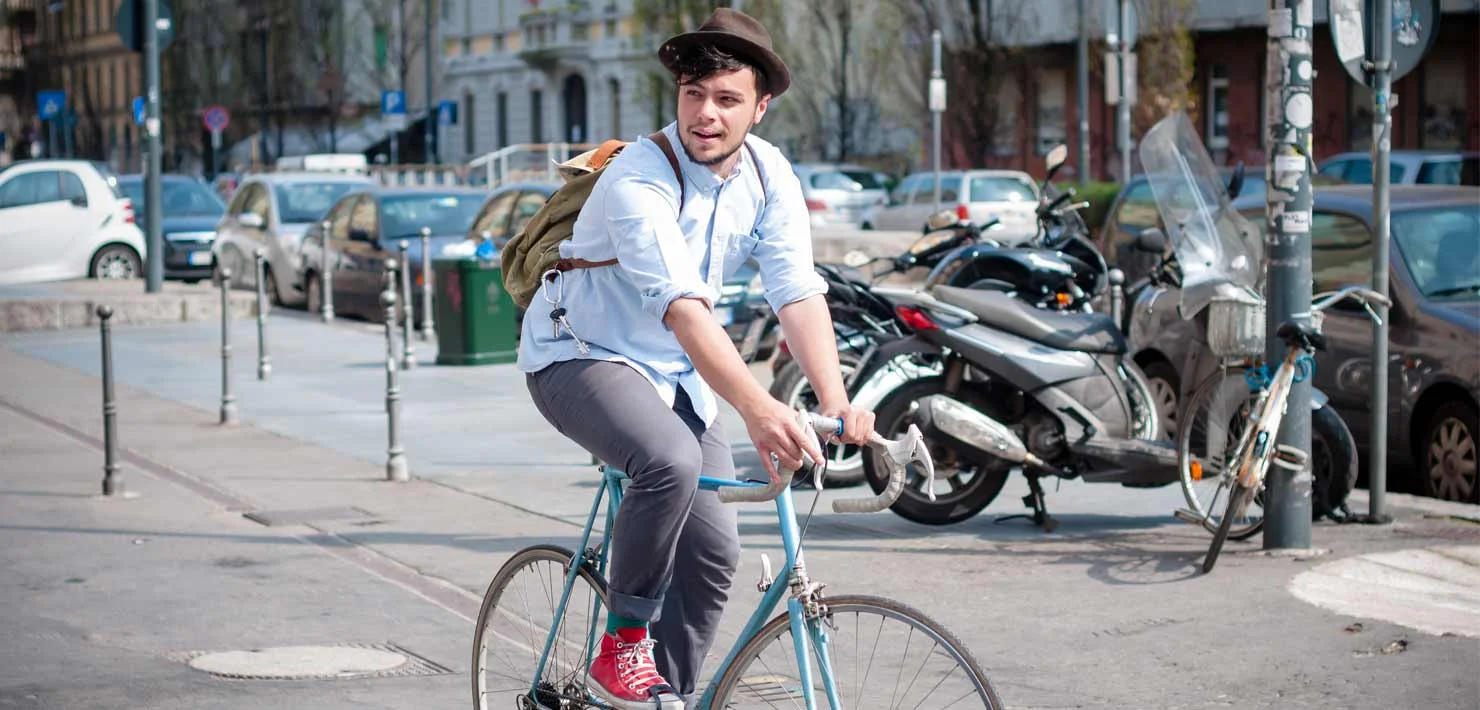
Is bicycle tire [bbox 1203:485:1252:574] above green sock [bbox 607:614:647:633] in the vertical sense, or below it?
below

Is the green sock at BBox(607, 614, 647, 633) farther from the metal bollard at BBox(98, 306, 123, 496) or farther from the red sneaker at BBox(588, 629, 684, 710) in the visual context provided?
the metal bollard at BBox(98, 306, 123, 496)

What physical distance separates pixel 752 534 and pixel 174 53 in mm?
72438

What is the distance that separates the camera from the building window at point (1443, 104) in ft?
125

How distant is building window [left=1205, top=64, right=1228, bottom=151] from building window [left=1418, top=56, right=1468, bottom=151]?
192 inches

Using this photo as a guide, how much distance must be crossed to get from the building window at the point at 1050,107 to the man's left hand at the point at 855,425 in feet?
141

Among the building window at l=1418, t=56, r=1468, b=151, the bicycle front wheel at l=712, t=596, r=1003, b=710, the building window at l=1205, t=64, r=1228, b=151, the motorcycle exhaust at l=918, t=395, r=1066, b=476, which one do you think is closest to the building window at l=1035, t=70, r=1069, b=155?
the building window at l=1205, t=64, r=1228, b=151

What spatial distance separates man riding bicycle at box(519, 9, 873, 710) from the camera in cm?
410

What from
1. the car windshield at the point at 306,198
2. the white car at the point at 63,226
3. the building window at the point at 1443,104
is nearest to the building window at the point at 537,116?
the building window at the point at 1443,104

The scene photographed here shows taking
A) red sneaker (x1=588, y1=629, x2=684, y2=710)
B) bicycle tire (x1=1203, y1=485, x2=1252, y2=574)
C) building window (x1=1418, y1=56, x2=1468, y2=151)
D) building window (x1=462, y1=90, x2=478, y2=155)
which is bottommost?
bicycle tire (x1=1203, y1=485, x2=1252, y2=574)

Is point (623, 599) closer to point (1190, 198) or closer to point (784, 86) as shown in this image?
→ point (784, 86)

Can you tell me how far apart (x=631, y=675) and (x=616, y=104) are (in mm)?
56763

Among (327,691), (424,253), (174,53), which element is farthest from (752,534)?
(174,53)

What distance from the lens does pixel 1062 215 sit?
11414 mm

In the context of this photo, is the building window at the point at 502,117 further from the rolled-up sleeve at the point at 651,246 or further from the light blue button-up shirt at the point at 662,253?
the rolled-up sleeve at the point at 651,246
